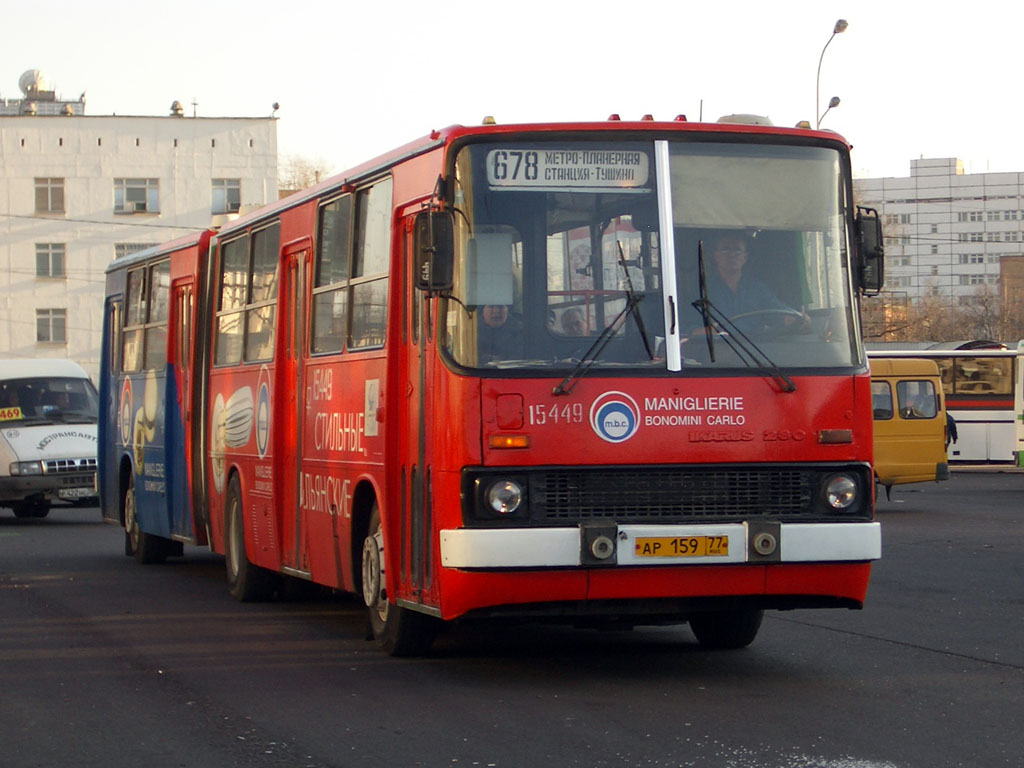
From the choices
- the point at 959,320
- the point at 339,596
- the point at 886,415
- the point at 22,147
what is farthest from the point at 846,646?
the point at 959,320

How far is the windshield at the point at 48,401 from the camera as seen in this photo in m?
28.3

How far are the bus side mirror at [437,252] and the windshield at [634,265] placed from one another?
0.55 feet

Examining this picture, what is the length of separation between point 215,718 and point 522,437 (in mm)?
2065

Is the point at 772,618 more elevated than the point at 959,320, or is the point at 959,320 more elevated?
the point at 959,320

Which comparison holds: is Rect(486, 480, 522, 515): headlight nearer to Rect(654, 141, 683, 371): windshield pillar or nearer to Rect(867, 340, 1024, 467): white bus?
Rect(654, 141, 683, 371): windshield pillar

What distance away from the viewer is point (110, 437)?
66.6 feet

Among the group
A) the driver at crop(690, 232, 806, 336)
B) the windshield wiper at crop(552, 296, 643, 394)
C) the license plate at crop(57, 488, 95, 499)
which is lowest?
the license plate at crop(57, 488, 95, 499)

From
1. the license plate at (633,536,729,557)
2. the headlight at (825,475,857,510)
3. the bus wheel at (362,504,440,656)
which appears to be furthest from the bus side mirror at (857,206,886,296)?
the bus wheel at (362,504,440,656)

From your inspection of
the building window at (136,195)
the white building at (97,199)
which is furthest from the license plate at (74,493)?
the building window at (136,195)

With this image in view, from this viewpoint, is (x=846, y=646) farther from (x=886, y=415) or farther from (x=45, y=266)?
(x=45, y=266)

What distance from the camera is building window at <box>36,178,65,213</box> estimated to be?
6969 centimetres

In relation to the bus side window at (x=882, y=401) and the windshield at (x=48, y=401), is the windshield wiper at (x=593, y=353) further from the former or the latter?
the bus side window at (x=882, y=401)

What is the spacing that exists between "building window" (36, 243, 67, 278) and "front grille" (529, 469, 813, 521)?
63770 mm

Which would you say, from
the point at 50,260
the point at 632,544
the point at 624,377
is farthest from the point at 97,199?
the point at 632,544
